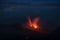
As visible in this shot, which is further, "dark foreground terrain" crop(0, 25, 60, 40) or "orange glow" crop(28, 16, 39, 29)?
"orange glow" crop(28, 16, 39, 29)

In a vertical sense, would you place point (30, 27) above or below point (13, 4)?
below

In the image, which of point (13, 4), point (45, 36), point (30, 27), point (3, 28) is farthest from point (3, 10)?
point (45, 36)

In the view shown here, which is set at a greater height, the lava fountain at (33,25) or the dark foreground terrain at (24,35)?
the lava fountain at (33,25)

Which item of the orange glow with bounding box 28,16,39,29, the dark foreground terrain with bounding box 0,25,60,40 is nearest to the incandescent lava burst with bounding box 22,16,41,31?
the orange glow with bounding box 28,16,39,29

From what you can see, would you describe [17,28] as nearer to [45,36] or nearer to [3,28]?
[3,28]

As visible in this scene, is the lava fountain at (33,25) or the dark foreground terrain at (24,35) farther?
the lava fountain at (33,25)

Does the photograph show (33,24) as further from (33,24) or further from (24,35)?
(24,35)

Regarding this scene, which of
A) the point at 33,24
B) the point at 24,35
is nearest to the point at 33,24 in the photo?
the point at 33,24

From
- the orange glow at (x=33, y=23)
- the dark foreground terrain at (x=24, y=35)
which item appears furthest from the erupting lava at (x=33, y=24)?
the dark foreground terrain at (x=24, y=35)

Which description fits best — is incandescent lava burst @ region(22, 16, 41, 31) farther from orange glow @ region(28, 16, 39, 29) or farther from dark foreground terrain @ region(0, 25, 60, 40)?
dark foreground terrain @ region(0, 25, 60, 40)

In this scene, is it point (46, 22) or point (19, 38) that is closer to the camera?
point (19, 38)

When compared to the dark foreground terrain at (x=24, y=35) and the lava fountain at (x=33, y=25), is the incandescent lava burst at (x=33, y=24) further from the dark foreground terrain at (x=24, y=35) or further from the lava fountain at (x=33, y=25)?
the dark foreground terrain at (x=24, y=35)
